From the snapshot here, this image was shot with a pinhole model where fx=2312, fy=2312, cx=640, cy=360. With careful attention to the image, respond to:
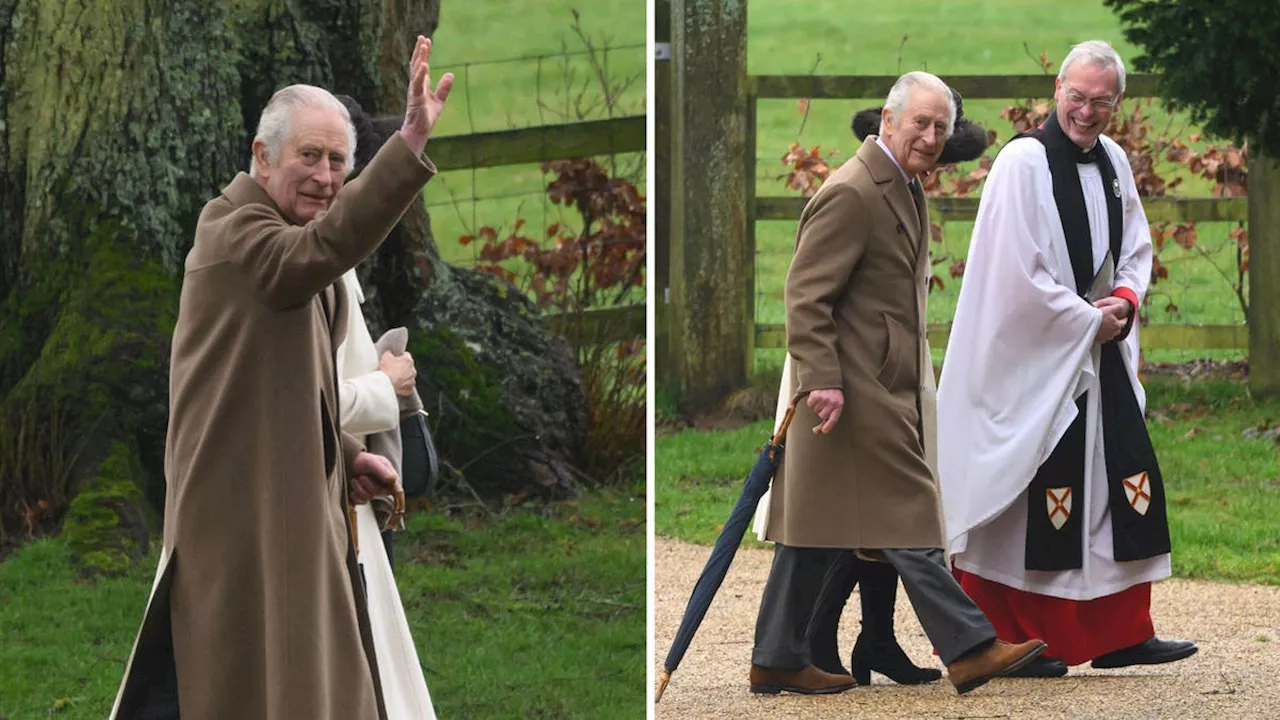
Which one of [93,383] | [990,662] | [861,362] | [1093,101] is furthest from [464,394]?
[990,662]

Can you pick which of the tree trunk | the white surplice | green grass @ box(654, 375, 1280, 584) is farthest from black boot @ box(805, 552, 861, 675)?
green grass @ box(654, 375, 1280, 584)

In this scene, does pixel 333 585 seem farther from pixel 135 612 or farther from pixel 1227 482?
pixel 1227 482

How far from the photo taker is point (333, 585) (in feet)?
12.8

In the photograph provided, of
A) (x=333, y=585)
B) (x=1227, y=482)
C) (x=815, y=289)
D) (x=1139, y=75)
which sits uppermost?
(x=1139, y=75)

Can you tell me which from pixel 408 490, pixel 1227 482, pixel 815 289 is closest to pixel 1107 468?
pixel 815 289

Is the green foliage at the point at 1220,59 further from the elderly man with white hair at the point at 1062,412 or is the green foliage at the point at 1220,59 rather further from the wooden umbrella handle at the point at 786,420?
the wooden umbrella handle at the point at 786,420

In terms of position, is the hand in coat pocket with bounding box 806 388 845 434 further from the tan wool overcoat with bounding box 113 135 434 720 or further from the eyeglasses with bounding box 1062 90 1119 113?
the tan wool overcoat with bounding box 113 135 434 720

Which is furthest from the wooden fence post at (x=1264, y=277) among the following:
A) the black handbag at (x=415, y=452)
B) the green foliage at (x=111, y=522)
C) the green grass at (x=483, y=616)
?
the black handbag at (x=415, y=452)

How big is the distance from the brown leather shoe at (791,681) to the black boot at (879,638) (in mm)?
241

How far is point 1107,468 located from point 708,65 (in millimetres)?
4699

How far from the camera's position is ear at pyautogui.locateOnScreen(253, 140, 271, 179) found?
3922mm

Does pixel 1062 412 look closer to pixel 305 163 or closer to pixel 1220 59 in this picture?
pixel 305 163

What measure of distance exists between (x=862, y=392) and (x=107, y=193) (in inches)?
106

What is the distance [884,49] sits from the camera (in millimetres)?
16078
